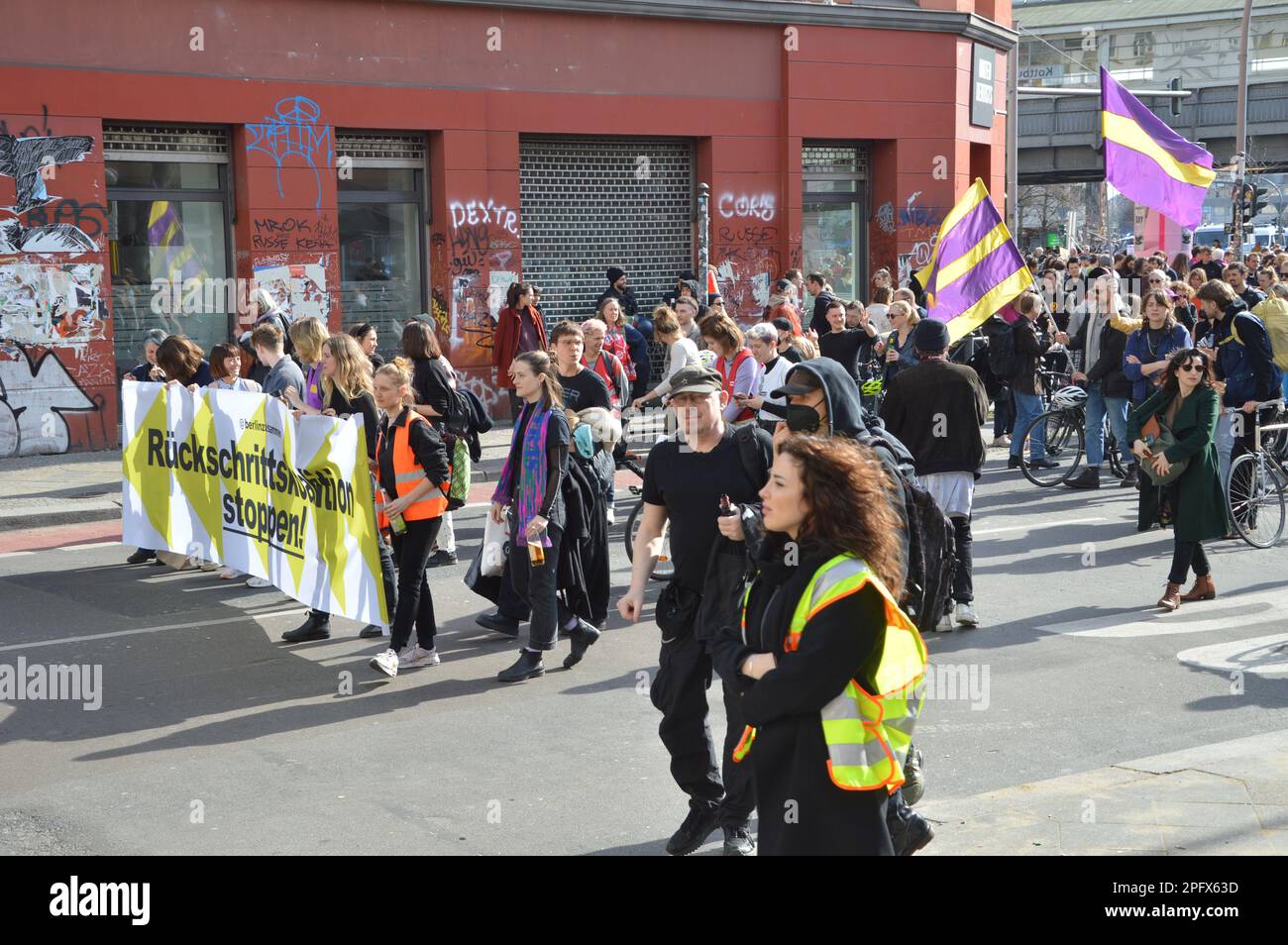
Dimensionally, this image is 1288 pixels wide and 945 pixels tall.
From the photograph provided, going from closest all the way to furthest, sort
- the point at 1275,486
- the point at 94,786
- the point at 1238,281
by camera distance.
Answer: the point at 94,786 < the point at 1275,486 < the point at 1238,281

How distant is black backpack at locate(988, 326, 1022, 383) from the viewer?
51.9ft

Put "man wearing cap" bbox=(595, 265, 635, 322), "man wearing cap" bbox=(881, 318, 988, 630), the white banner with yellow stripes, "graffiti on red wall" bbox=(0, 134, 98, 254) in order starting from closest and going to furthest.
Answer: the white banner with yellow stripes → "man wearing cap" bbox=(881, 318, 988, 630) → "graffiti on red wall" bbox=(0, 134, 98, 254) → "man wearing cap" bbox=(595, 265, 635, 322)

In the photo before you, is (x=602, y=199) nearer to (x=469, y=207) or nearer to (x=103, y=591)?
(x=469, y=207)

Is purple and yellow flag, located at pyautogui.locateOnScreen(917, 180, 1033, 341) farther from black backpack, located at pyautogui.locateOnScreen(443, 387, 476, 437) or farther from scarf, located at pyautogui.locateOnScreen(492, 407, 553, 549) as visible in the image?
scarf, located at pyautogui.locateOnScreen(492, 407, 553, 549)

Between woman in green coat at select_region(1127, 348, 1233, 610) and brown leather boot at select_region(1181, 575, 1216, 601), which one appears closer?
woman in green coat at select_region(1127, 348, 1233, 610)

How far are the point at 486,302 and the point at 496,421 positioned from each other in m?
1.60

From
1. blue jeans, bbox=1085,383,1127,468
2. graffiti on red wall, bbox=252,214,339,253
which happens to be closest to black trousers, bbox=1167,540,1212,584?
blue jeans, bbox=1085,383,1127,468

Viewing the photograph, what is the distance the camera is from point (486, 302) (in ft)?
66.0

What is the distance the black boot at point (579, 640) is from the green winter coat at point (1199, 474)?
383 centimetres

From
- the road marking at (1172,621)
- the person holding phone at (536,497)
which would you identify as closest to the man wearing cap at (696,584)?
the person holding phone at (536,497)

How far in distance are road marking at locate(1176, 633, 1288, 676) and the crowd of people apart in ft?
2.83

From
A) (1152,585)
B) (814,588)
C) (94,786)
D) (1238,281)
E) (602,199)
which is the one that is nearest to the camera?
(814,588)

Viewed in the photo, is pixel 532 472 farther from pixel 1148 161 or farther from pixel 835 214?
pixel 835 214

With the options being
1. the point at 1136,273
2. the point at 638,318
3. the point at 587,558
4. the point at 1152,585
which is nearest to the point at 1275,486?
the point at 1152,585
